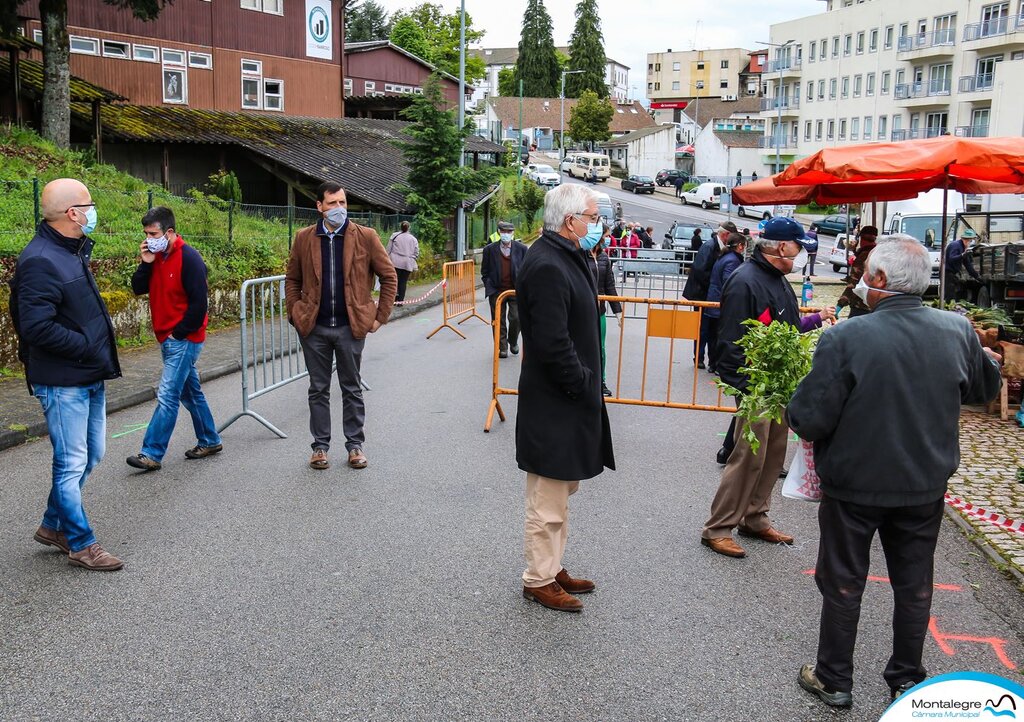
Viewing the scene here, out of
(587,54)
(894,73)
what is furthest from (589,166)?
(587,54)

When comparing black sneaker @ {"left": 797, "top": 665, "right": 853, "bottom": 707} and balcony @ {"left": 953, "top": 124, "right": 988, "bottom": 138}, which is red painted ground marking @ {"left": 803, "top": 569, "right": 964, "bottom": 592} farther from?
balcony @ {"left": 953, "top": 124, "right": 988, "bottom": 138}

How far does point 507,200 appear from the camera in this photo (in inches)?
1813

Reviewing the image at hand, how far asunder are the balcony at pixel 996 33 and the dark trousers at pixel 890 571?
58273mm

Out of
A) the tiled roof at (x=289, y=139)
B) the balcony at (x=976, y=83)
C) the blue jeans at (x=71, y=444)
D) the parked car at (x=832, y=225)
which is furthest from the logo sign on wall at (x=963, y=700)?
the balcony at (x=976, y=83)

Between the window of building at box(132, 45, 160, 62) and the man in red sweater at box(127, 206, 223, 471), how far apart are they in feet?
81.9

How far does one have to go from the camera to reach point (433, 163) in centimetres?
2608

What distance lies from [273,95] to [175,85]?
4.19 m

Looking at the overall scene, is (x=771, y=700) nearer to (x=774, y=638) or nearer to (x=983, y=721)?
(x=774, y=638)

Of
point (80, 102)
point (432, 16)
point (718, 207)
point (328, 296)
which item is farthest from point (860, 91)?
point (328, 296)

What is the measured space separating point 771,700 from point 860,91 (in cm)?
6982

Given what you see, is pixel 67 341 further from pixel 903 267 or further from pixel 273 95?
pixel 273 95

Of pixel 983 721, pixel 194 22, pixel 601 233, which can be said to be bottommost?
pixel 983 721

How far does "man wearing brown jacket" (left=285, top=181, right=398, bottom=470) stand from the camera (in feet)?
23.5

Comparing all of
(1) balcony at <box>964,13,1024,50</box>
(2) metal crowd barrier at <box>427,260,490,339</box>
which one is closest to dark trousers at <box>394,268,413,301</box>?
(2) metal crowd barrier at <box>427,260,490,339</box>
